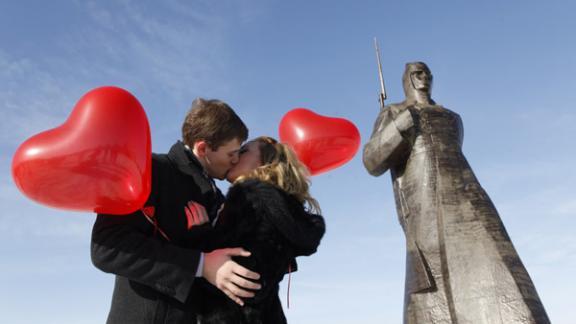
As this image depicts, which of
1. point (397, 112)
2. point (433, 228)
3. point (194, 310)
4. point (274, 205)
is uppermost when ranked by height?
point (397, 112)

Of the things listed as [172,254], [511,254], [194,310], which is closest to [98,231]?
[172,254]

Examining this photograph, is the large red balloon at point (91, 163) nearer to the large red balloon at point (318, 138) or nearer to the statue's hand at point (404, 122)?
the large red balloon at point (318, 138)

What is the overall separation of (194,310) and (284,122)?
2.28 meters

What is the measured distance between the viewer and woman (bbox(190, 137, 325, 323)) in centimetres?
221

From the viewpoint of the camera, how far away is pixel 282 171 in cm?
240

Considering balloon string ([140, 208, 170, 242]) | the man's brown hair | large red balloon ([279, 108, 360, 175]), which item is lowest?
balloon string ([140, 208, 170, 242])

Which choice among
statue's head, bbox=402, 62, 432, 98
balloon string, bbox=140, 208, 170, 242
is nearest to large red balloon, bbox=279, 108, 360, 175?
balloon string, bbox=140, 208, 170, 242

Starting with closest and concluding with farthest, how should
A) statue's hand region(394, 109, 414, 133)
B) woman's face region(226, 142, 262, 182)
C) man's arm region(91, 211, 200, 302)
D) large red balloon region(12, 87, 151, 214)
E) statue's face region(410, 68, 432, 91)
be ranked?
man's arm region(91, 211, 200, 302) → large red balloon region(12, 87, 151, 214) → woman's face region(226, 142, 262, 182) → statue's hand region(394, 109, 414, 133) → statue's face region(410, 68, 432, 91)

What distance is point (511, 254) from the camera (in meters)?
5.17

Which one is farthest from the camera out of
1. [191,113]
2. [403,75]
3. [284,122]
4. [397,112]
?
[403,75]

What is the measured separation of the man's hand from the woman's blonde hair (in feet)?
1.20

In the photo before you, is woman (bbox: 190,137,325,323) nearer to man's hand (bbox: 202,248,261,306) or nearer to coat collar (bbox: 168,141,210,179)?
man's hand (bbox: 202,248,261,306)

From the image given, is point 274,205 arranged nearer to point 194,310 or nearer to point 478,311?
point 194,310

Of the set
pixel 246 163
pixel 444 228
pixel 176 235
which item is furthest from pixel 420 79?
pixel 176 235
